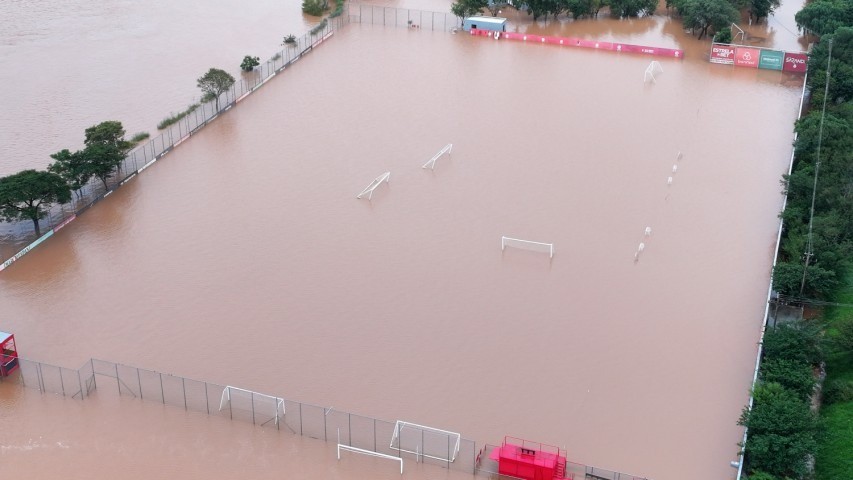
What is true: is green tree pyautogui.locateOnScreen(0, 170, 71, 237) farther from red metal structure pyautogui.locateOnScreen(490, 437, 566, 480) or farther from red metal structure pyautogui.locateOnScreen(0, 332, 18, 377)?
red metal structure pyautogui.locateOnScreen(490, 437, 566, 480)

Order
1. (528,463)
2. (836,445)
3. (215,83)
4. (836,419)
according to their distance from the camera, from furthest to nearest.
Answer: (215,83) → (836,419) → (836,445) → (528,463)

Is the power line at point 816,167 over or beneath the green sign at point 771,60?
beneath

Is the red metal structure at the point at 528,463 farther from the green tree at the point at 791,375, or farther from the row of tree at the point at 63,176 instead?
the row of tree at the point at 63,176

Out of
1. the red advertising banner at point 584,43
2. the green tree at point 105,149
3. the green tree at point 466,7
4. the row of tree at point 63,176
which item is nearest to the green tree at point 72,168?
the row of tree at point 63,176

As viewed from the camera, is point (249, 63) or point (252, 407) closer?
point (252, 407)

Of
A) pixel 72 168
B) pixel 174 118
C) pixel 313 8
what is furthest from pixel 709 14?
pixel 72 168

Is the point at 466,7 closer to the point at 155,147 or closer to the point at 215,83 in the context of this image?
the point at 215,83

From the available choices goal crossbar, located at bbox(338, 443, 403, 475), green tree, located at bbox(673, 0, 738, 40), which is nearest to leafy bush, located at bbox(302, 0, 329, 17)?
green tree, located at bbox(673, 0, 738, 40)

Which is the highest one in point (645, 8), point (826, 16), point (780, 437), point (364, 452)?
point (826, 16)
